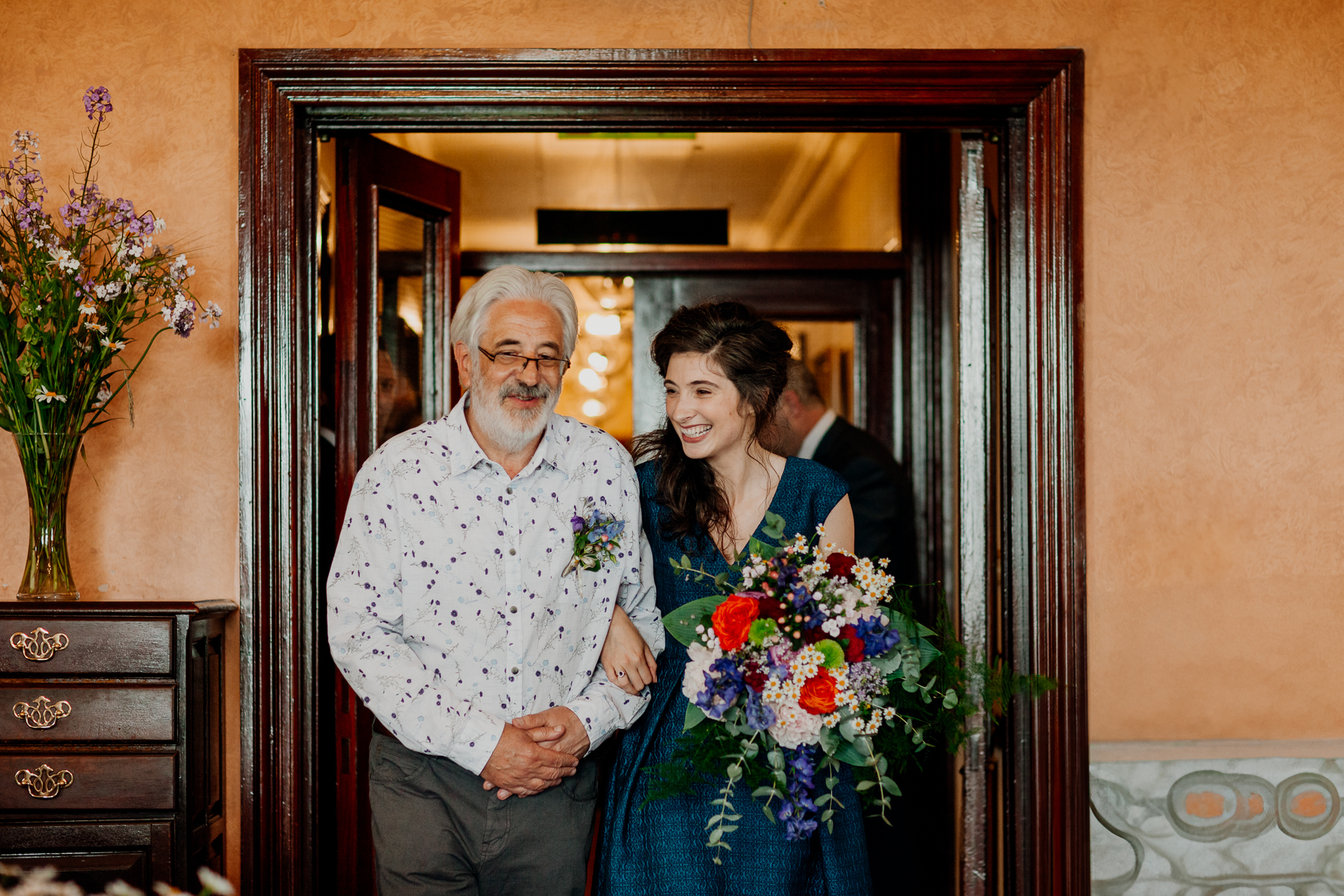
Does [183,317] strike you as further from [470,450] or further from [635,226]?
[635,226]

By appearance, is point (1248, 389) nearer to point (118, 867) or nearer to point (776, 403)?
point (776, 403)

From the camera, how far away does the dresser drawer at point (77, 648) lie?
2.18 meters

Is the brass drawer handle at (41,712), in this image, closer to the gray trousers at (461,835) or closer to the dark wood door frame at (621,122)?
the dark wood door frame at (621,122)

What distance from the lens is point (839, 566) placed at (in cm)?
202

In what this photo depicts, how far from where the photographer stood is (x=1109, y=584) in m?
2.52

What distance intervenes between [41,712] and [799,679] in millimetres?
1581

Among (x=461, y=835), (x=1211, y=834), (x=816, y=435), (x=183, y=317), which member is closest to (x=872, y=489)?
(x=816, y=435)

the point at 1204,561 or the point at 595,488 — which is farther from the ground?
the point at 595,488

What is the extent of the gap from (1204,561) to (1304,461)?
1.14ft

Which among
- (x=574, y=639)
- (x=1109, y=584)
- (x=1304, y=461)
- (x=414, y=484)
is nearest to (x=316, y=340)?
(x=414, y=484)

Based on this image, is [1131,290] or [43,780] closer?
[43,780]

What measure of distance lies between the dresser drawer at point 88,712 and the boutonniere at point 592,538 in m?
0.91

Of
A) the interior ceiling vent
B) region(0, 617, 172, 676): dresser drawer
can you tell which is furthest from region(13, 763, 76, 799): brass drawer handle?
the interior ceiling vent

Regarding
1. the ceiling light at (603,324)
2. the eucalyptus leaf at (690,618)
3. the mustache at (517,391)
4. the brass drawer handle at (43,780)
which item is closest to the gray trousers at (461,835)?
the eucalyptus leaf at (690,618)
